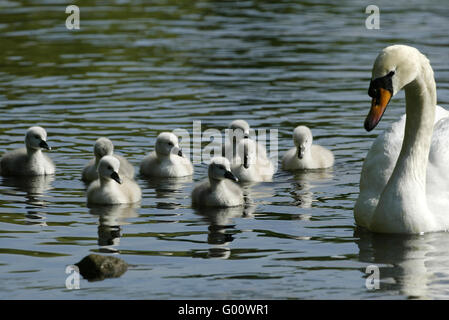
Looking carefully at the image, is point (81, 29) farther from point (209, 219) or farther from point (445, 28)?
point (209, 219)

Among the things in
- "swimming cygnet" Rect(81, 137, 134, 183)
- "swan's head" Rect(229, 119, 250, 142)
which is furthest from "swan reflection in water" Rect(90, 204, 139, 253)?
"swan's head" Rect(229, 119, 250, 142)

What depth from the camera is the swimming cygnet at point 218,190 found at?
12889 mm

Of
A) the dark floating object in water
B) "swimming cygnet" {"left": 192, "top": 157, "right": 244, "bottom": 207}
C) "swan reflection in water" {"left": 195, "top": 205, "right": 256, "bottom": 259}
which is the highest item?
"swimming cygnet" {"left": 192, "top": 157, "right": 244, "bottom": 207}

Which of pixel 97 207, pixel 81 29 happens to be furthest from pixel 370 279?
pixel 81 29

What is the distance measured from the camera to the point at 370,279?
964 cm

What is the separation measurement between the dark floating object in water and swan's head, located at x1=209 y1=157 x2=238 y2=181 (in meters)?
3.21

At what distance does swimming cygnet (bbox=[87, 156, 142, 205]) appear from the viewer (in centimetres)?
1309

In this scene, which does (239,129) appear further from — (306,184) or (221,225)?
(221,225)

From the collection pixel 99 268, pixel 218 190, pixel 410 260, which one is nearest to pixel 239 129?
pixel 218 190

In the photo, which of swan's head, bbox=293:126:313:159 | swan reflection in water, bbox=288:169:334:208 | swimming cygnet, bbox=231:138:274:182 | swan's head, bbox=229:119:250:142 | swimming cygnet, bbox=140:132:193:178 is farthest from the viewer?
swan's head, bbox=229:119:250:142

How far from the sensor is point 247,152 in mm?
14438

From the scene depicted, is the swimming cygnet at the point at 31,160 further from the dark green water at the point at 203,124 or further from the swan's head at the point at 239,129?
the swan's head at the point at 239,129

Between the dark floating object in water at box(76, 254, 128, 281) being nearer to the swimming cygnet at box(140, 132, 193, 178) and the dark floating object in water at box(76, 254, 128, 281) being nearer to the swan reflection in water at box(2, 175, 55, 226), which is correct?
the swan reflection in water at box(2, 175, 55, 226)

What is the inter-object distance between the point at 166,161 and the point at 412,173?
14.8 ft
